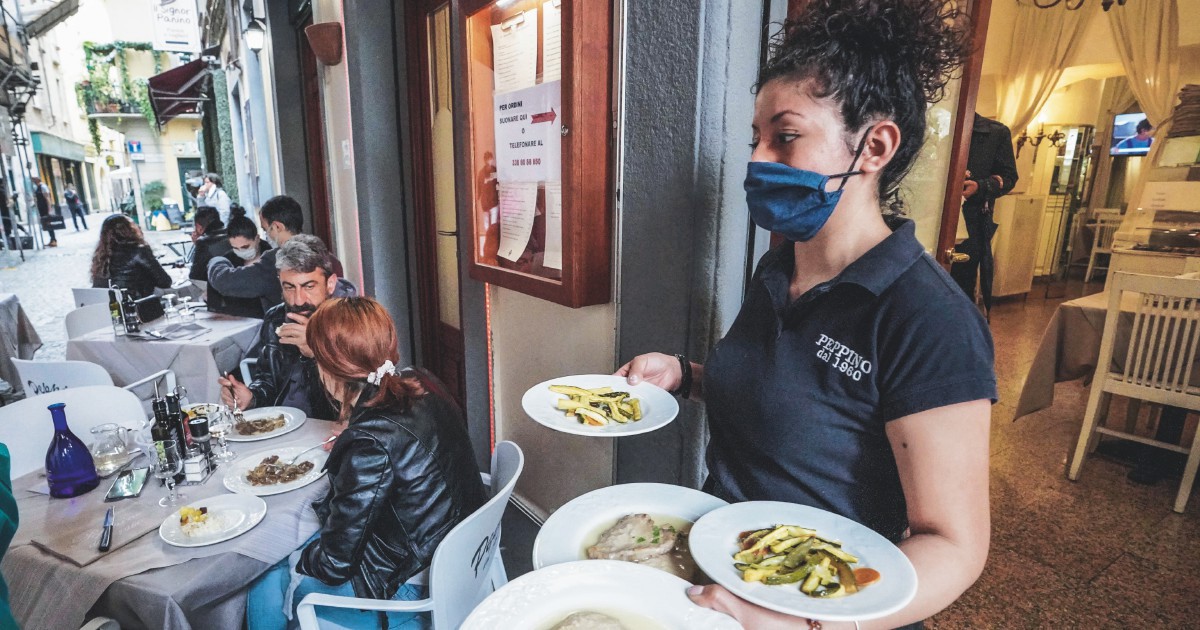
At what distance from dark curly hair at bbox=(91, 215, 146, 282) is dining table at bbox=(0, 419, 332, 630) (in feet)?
Result: 11.6

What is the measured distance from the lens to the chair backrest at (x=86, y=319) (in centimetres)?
393

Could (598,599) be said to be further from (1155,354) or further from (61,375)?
(1155,354)

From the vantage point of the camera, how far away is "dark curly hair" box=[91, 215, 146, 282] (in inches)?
173

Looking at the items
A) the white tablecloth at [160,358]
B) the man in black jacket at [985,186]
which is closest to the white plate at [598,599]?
the white tablecloth at [160,358]

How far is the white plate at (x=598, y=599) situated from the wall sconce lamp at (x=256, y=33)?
7727mm

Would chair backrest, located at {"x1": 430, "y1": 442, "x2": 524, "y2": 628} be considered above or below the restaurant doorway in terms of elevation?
below

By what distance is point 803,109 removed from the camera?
103 cm

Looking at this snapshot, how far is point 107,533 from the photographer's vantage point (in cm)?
149

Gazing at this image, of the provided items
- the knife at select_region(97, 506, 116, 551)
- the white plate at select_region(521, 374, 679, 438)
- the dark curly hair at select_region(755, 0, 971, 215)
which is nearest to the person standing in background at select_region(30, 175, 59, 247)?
the knife at select_region(97, 506, 116, 551)

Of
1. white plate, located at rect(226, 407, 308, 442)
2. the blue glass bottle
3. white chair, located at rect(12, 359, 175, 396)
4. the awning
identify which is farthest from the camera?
the awning

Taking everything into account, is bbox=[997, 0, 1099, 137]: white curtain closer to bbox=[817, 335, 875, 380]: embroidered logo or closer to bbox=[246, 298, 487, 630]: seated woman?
bbox=[817, 335, 875, 380]: embroidered logo

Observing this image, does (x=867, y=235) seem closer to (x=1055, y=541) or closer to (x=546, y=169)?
(x=546, y=169)

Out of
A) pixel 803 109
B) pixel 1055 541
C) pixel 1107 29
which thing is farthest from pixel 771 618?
pixel 1107 29

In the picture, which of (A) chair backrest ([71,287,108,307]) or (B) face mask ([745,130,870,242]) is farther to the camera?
(A) chair backrest ([71,287,108,307])
